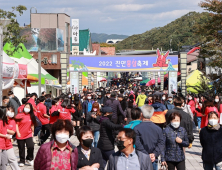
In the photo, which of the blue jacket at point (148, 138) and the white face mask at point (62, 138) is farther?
the blue jacket at point (148, 138)

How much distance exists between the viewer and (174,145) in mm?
7078

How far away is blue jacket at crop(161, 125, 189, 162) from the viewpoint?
23.2ft

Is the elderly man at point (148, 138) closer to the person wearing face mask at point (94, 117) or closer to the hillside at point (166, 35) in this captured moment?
the person wearing face mask at point (94, 117)

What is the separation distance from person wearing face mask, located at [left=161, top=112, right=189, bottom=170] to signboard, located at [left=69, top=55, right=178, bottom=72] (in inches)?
889

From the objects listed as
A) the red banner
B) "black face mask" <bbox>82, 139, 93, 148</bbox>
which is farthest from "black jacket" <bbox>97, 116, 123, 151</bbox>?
the red banner

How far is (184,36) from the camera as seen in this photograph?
419 feet

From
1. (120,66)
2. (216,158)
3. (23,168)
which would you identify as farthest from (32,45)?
(216,158)

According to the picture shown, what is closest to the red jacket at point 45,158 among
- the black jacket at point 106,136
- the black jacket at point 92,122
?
the black jacket at point 106,136

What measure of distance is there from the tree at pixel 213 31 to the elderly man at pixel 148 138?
Answer: 1584cm

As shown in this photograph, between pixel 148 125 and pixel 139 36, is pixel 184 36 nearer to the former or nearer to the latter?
pixel 139 36

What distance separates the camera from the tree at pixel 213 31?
21.8 meters

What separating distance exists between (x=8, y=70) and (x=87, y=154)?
520 inches


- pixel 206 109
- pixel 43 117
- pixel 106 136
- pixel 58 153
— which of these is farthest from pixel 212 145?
pixel 43 117

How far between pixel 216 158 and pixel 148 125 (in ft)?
4.64
